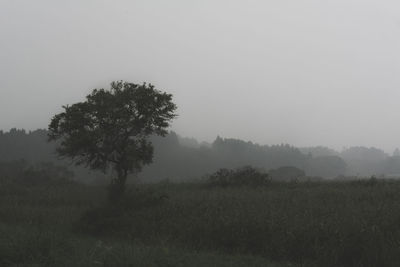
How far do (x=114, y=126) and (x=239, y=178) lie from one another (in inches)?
422

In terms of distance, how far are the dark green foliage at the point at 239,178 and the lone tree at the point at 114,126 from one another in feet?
21.5

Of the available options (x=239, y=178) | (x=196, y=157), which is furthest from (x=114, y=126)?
(x=196, y=157)

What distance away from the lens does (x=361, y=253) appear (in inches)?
413

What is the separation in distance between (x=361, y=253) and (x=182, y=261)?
211 inches

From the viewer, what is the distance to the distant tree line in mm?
122000

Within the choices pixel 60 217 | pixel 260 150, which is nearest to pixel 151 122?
pixel 60 217

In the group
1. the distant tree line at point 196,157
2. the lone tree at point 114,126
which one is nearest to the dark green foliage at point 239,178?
the lone tree at point 114,126

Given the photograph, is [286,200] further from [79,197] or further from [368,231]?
[79,197]

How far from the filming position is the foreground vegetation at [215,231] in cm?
898

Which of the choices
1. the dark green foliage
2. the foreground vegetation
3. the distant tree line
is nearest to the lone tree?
the foreground vegetation

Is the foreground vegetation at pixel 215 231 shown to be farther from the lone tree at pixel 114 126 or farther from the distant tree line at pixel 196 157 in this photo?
the distant tree line at pixel 196 157

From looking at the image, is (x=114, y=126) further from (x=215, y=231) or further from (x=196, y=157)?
(x=196, y=157)

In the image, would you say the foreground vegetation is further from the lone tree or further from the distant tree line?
the distant tree line

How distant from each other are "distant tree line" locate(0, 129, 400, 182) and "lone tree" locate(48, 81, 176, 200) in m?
86.4
